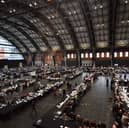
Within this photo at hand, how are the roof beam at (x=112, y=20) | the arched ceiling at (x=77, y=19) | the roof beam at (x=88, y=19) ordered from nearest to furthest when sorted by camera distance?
the roof beam at (x=112, y=20) < the roof beam at (x=88, y=19) < the arched ceiling at (x=77, y=19)

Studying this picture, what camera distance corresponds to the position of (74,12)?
3631 centimetres

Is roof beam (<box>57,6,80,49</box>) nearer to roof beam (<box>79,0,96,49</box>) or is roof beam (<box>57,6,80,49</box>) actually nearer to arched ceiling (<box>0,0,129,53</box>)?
arched ceiling (<box>0,0,129,53</box>)

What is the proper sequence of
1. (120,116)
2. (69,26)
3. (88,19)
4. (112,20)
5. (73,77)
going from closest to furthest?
(120,116)
(73,77)
(112,20)
(88,19)
(69,26)

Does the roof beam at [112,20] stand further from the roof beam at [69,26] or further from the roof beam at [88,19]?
the roof beam at [69,26]

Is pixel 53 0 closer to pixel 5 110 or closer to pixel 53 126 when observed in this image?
pixel 5 110

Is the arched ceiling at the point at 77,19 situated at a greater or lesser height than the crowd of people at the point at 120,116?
greater

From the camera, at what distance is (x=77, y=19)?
38656mm

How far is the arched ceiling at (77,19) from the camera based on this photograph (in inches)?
1302

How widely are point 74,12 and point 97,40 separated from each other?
12785 mm

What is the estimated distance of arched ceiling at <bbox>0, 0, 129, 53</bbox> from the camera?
33.1 meters

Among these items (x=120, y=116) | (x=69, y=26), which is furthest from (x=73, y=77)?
(x=120, y=116)

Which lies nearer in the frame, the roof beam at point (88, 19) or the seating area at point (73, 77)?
the seating area at point (73, 77)

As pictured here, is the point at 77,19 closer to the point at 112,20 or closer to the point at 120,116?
the point at 112,20

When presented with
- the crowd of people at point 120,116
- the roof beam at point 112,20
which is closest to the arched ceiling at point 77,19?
the roof beam at point 112,20
